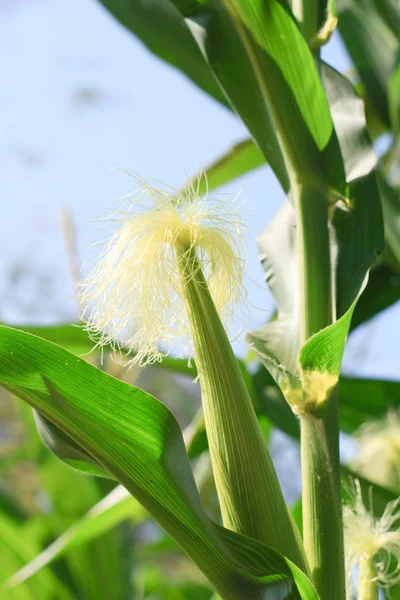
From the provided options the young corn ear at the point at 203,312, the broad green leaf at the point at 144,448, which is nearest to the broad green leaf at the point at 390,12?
the young corn ear at the point at 203,312

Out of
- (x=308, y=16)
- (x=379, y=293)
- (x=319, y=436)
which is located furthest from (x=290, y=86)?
(x=379, y=293)

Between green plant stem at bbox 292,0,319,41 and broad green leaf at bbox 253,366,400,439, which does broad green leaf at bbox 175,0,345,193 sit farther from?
broad green leaf at bbox 253,366,400,439

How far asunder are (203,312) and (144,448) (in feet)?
0.22

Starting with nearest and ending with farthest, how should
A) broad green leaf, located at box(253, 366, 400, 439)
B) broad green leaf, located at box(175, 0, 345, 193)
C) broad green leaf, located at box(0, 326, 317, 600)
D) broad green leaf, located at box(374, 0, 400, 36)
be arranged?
broad green leaf, located at box(0, 326, 317, 600) < broad green leaf, located at box(175, 0, 345, 193) < broad green leaf, located at box(253, 366, 400, 439) < broad green leaf, located at box(374, 0, 400, 36)

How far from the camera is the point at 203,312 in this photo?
327mm

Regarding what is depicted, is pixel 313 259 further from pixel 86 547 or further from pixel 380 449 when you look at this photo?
pixel 86 547

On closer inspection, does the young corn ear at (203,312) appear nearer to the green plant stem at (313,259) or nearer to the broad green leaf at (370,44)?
the green plant stem at (313,259)

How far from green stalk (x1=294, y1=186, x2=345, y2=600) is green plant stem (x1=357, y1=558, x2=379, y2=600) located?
0.22 feet

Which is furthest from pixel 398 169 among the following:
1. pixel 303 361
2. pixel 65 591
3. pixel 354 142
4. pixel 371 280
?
pixel 65 591

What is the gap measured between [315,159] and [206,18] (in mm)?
124

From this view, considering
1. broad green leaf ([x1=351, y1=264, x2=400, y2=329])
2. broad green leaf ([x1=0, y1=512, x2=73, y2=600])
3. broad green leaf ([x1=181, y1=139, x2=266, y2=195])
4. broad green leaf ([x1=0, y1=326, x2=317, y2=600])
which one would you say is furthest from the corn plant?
broad green leaf ([x1=0, y1=512, x2=73, y2=600])

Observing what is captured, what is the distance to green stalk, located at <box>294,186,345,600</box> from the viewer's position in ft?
1.07

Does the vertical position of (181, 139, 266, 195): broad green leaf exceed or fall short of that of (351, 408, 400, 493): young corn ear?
it exceeds it

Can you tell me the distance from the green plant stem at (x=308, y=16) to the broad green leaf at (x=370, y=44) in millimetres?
279
